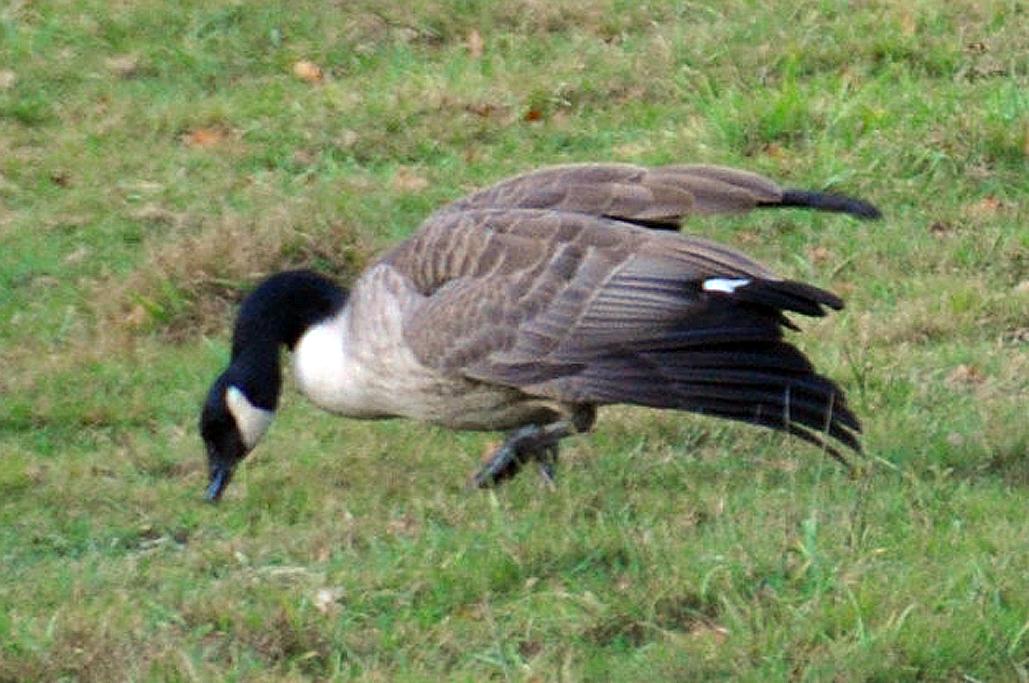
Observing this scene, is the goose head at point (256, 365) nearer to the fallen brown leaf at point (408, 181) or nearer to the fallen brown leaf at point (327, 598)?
the fallen brown leaf at point (327, 598)

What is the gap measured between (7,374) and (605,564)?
3234mm

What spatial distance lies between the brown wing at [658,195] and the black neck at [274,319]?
588 mm

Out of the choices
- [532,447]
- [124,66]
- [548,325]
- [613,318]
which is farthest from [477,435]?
[124,66]

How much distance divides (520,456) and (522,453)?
0.4 inches

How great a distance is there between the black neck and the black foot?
2.55 ft

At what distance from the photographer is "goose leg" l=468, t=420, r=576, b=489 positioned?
7004 mm

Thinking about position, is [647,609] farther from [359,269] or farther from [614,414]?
[359,269]

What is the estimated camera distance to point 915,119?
971cm

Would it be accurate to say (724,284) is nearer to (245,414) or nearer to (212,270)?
(245,414)

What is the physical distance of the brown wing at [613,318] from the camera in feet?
21.3

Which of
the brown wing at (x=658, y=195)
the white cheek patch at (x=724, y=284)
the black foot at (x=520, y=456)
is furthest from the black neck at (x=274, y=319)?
the white cheek patch at (x=724, y=284)

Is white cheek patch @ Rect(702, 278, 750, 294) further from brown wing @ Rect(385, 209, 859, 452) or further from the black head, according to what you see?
the black head

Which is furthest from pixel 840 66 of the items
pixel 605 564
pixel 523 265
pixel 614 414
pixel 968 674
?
pixel 968 674

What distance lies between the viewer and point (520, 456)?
23.0 ft
